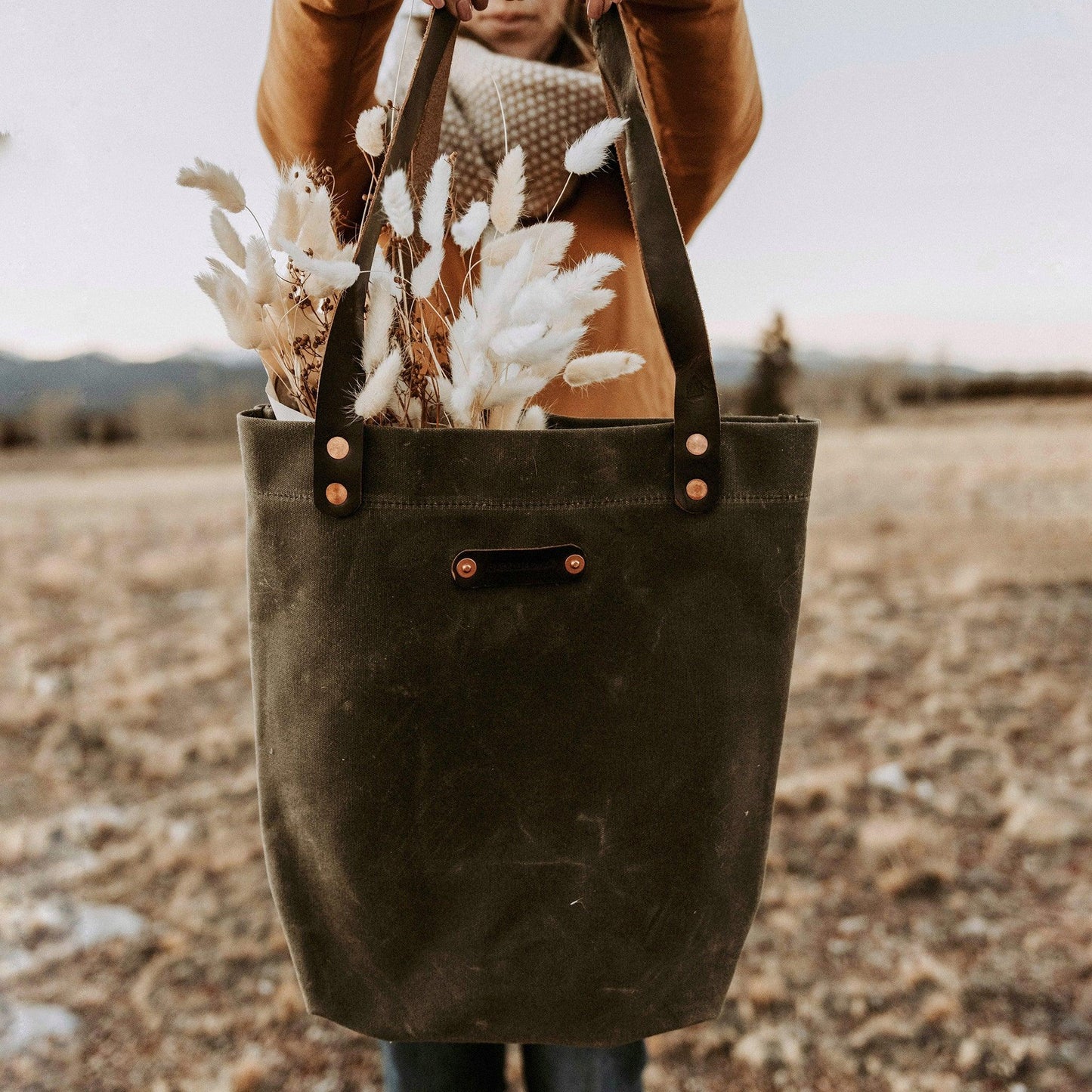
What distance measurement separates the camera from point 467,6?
0.71m

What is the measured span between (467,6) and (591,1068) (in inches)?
42.5

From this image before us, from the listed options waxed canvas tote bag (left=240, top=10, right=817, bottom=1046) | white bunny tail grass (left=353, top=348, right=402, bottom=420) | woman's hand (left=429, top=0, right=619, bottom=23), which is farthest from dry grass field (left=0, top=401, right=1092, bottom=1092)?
woman's hand (left=429, top=0, right=619, bottom=23)

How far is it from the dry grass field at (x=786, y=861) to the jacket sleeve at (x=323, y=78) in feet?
5.43

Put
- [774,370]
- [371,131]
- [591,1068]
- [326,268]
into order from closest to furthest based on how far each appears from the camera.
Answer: [326,268]
[371,131]
[591,1068]
[774,370]

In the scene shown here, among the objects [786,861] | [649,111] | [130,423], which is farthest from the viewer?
[130,423]

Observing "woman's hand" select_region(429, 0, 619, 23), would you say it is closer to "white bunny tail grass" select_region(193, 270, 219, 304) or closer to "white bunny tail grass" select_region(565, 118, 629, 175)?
"white bunny tail grass" select_region(565, 118, 629, 175)

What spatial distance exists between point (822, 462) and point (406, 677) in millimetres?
9794

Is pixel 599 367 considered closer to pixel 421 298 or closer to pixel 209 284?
pixel 421 298

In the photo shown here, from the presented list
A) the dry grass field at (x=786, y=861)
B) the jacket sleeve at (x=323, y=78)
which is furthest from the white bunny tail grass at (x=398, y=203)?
the dry grass field at (x=786, y=861)

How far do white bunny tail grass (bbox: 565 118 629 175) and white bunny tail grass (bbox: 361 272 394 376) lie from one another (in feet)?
0.60

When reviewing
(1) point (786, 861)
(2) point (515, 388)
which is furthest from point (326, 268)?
(1) point (786, 861)

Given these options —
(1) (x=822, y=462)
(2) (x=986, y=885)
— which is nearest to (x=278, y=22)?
(2) (x=986, y=885)

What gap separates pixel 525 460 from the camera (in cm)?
69

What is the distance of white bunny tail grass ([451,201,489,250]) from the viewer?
0.65 meters
